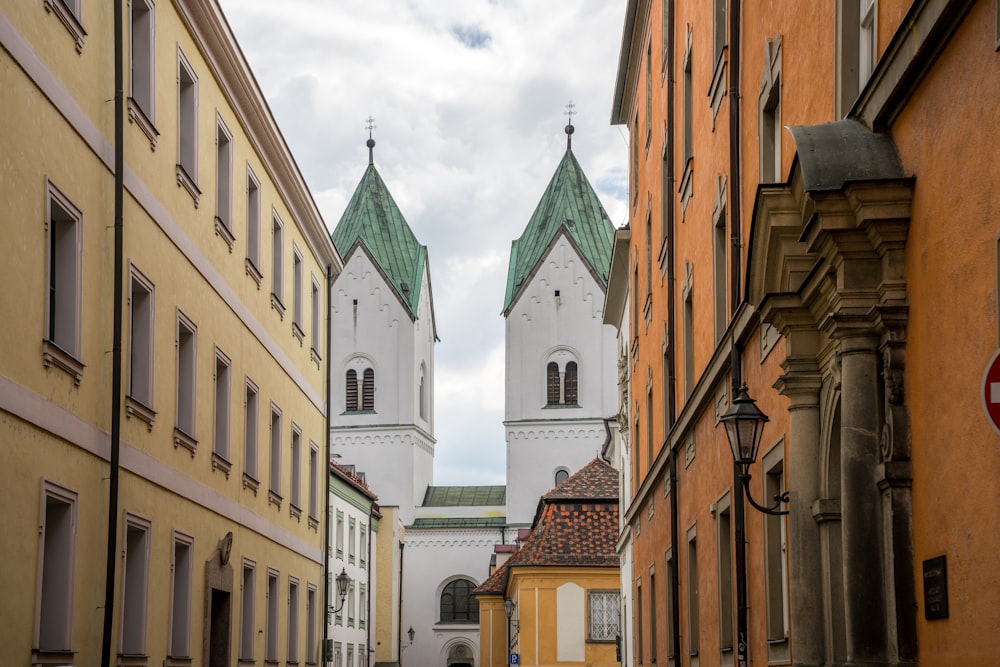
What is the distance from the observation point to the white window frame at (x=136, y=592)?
676 inches

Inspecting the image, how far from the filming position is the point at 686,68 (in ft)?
65.6

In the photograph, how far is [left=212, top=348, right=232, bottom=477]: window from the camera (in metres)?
21.7

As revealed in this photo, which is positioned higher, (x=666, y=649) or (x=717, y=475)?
(x=717, y=475)

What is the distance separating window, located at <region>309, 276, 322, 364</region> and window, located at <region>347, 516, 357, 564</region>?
644 inches

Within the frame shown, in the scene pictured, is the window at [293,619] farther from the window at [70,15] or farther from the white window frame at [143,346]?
the window at [70,15]

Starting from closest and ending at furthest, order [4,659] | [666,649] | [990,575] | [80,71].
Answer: [990,575] → [4,659] → [80,71] → [666,649]

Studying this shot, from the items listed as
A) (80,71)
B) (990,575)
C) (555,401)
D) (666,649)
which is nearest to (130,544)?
(80,71)

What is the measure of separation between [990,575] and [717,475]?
9.74 metres

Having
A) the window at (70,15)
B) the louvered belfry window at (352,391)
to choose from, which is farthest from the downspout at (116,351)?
the louvered belfry window at (352,391)

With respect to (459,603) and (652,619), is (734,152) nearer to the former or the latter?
(652,619)

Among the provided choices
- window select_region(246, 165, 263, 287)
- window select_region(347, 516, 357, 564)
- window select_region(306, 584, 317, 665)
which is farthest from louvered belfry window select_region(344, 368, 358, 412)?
window select_region(246, 165, 263, 287)

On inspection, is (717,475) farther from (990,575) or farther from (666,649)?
(990,575)

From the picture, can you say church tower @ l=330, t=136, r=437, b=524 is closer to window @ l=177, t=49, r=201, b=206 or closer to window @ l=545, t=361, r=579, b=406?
window @ l=545, t=361, r=579, b=406

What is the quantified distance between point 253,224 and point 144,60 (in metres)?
7.33
